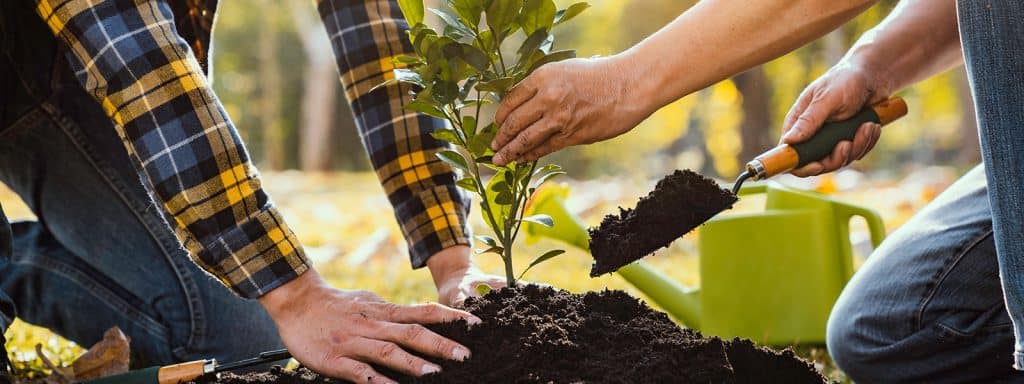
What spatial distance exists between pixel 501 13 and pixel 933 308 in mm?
1135

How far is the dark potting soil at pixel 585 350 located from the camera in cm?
137

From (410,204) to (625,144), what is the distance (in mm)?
21113

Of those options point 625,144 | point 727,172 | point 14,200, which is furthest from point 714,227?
point 625,144

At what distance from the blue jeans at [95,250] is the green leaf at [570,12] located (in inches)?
50.8

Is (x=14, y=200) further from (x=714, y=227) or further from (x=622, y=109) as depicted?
(x=622, y=109)

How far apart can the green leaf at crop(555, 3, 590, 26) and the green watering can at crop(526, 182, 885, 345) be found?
1.02 meters

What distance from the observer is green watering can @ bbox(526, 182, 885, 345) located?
8.21 feet

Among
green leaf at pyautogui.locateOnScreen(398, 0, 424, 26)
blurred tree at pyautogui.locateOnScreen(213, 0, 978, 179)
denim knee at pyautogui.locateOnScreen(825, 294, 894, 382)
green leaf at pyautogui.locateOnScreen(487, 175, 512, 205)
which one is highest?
blurred tree at pyautogui.locateOnScreen(213, 0, 978, 179)

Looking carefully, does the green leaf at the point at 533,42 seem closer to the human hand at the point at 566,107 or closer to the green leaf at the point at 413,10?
the human hand at the point at 566,107

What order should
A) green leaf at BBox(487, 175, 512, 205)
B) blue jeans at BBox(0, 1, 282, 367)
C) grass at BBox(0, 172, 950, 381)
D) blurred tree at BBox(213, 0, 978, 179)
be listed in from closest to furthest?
green leaf at BBox(487, 175, 512, 205), blue jeans at BBox(0, 1, 282, 367), grass at BBox(0, 172, 950, 381), blurred tree at BBox(213, 0, 978, 179)

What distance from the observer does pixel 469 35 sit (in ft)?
4.97

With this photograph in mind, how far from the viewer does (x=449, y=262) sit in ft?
6.47

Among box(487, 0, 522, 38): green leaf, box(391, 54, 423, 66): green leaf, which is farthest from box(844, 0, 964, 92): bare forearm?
box(391, 54, 423, 66): green leaf

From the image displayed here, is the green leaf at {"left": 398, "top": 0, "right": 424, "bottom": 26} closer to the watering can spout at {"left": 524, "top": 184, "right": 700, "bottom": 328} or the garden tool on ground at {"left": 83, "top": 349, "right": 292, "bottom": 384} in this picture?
the garden tool on ground at {"left": 83, "top": 349, "right": 292, "bottom": 384}
